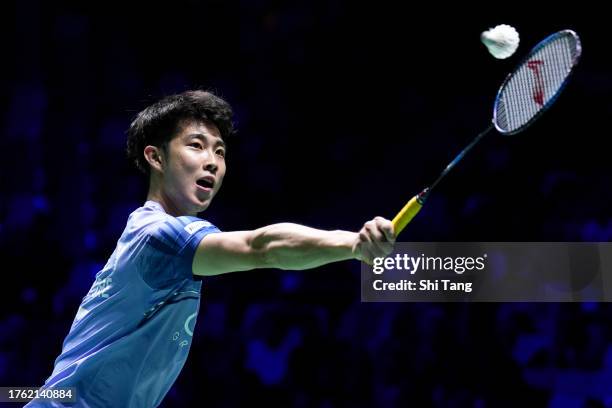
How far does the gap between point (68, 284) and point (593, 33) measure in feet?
8.74

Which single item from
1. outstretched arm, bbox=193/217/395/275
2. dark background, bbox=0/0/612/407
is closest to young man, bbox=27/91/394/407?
outstretched arm, bbox=193/217/395/275

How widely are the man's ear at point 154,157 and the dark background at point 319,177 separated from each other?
169 centimetres

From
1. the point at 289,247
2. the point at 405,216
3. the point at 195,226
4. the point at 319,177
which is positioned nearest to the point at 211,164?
the point at 195,226

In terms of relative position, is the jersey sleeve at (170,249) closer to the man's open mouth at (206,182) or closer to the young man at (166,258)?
the young man at (166,258)

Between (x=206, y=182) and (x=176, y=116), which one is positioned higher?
(x=176, y=116)

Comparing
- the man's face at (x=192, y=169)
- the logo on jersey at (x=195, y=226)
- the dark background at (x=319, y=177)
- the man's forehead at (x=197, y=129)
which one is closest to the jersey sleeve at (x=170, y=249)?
the logo on jersey at (x=195, y=226)

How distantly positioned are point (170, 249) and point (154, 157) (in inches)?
20.6

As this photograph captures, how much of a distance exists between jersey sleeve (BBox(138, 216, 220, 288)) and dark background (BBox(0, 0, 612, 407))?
6.53 feet

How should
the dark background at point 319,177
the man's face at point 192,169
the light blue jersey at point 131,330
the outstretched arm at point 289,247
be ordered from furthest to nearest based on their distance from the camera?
the dark background at point 319,177
the man's face at point 192,169
the light blue jersey at point 131,330
the outstretched arm at point 289,247

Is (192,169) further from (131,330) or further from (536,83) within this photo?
(536,83)

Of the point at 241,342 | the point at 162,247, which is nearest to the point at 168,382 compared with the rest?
the point at 162,247

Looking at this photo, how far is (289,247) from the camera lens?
1624mm

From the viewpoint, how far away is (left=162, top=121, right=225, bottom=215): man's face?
2.13 meters

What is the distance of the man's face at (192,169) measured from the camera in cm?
213
